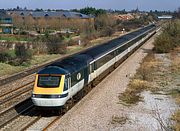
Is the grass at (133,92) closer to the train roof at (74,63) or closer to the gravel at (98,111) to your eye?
the gravel at (98,111)

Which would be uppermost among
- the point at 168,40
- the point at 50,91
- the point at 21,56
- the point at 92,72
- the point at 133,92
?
the point at 50,91

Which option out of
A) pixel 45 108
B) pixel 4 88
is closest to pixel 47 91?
pixel 45 108

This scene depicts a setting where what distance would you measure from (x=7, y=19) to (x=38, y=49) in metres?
50.4

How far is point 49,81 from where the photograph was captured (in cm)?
1661

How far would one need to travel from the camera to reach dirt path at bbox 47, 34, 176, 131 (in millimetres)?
15703

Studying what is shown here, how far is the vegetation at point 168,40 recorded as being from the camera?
167ft

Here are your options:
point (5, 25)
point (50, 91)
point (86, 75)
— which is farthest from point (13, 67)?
point (5, 25)

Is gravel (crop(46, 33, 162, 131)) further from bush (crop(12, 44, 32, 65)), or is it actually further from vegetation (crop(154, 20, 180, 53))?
vegetation (crop(154, 20, 180, 53))

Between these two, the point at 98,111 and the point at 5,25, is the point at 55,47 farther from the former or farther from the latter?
the point at 5,25

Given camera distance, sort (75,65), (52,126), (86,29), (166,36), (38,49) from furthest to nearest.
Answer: (86,29), (166,36), (38,49), (75,65), (52,126)

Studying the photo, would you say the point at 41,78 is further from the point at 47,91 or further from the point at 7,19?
the point at 7,19

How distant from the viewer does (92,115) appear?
17.3 metres

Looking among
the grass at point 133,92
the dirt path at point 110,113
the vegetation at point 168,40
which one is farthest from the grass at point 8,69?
the vegetation at point 168,40

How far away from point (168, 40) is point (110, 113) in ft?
119
